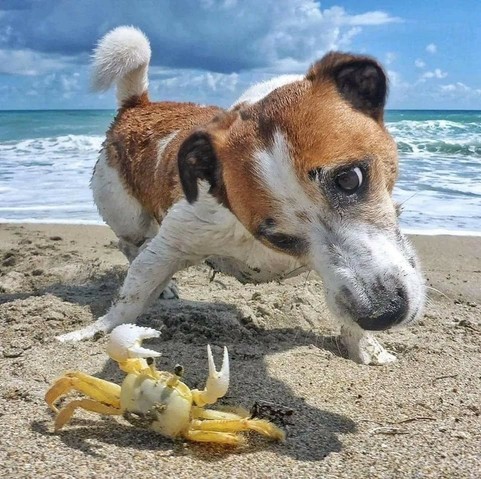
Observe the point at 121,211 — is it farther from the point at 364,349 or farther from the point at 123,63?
the point at 364,349

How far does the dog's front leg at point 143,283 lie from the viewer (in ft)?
12.6

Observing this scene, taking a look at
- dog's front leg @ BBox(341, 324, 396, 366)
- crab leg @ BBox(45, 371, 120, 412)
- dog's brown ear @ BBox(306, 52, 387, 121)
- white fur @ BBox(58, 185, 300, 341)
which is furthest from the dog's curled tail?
crab leg @ BBox(45, 371, 120, 412)

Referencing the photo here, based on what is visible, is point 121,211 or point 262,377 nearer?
point 262,377

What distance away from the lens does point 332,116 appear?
2.88 metres

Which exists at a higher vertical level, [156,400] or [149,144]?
[149,144]

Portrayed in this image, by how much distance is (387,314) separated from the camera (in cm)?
243

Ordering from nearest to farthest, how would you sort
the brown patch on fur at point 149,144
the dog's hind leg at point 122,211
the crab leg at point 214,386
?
the crab leg at point 214,386, the brown patch on fur at point 149,144, the dog's hind leg at point 122,211

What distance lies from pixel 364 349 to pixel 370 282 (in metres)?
1.36

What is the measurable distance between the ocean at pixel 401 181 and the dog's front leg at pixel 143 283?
1312 millimetres

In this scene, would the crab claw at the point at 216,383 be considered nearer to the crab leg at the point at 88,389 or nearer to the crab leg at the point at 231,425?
the crab leg at the point at 231,425

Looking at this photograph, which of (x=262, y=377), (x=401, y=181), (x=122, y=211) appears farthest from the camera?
(x=401, y=181)

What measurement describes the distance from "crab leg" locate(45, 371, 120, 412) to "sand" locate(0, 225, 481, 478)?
87 millimetres

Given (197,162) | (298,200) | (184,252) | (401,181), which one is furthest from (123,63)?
(401,181)

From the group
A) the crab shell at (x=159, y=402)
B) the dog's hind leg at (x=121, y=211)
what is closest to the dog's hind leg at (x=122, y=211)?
the dog's hind leg at (x=121, y=211)
